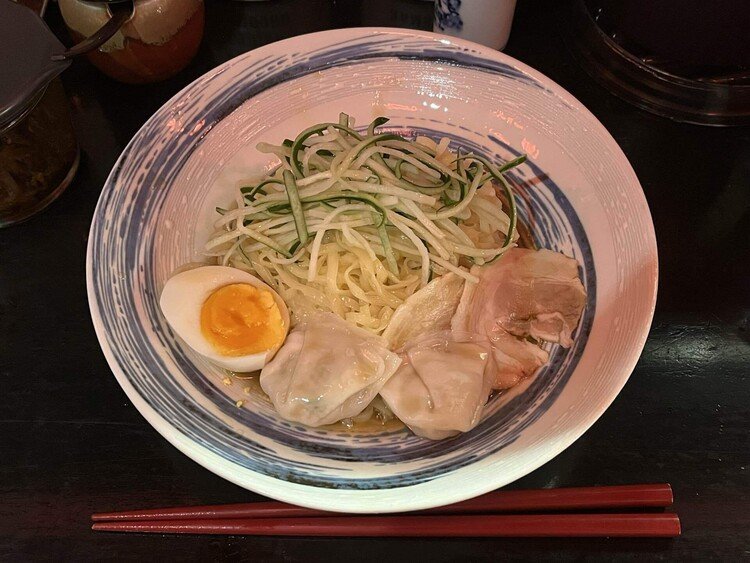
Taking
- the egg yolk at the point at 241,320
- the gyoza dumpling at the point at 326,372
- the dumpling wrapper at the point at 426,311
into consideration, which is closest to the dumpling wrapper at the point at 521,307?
the dumpling wrapper at the point at 426,311

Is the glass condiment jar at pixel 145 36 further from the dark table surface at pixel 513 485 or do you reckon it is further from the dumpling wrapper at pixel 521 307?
the dumpling wrapper at pixel 521 307

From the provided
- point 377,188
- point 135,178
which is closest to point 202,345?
point 135,178

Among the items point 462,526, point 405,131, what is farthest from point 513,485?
point 405,131

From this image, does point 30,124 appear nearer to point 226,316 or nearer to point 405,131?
point 226,316

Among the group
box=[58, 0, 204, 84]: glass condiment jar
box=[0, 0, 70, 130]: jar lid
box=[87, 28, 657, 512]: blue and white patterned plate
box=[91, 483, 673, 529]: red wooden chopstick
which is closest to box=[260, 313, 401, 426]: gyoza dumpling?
box=[87, 28, 657, 512]: blue and white patterned plate

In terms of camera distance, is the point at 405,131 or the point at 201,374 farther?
the point at 405,131
